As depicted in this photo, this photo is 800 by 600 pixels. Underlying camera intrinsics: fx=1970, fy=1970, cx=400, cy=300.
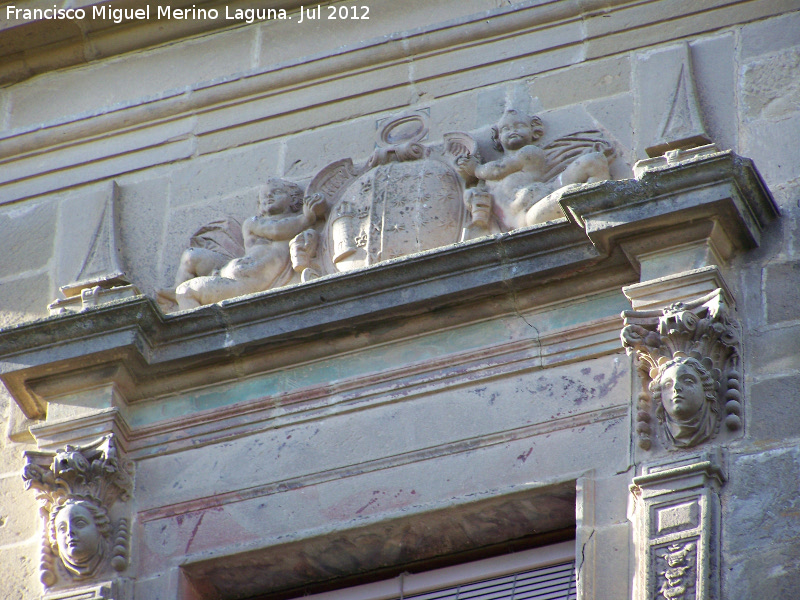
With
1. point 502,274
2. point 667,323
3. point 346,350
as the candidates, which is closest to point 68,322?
point 346,350

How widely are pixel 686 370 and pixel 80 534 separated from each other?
243 centimetres

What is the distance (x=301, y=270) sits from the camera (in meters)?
8.40

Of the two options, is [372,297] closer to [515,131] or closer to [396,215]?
[396,215]

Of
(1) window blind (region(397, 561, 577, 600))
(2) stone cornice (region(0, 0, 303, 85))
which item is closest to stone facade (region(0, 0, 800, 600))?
(1) window blind (region(397, 561, 577, 600))

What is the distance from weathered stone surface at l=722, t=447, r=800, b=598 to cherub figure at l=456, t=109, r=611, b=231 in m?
1.57

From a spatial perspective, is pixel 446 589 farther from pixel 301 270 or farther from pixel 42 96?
pixel 42 96

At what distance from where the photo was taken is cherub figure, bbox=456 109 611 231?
320 inches

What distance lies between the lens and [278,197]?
28.4 feet

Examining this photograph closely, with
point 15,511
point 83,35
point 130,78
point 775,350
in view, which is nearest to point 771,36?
point 775,350

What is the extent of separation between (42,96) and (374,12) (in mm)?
1762

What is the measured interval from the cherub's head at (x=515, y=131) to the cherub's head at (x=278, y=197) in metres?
0.91

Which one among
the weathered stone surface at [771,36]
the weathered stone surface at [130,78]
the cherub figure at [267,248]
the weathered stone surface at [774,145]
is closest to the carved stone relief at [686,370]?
the weathered stone surface at [774,145]

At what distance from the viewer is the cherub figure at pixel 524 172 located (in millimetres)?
8141

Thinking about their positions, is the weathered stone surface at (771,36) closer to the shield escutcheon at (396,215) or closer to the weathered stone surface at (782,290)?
the weathered stone surface at (782,290)
